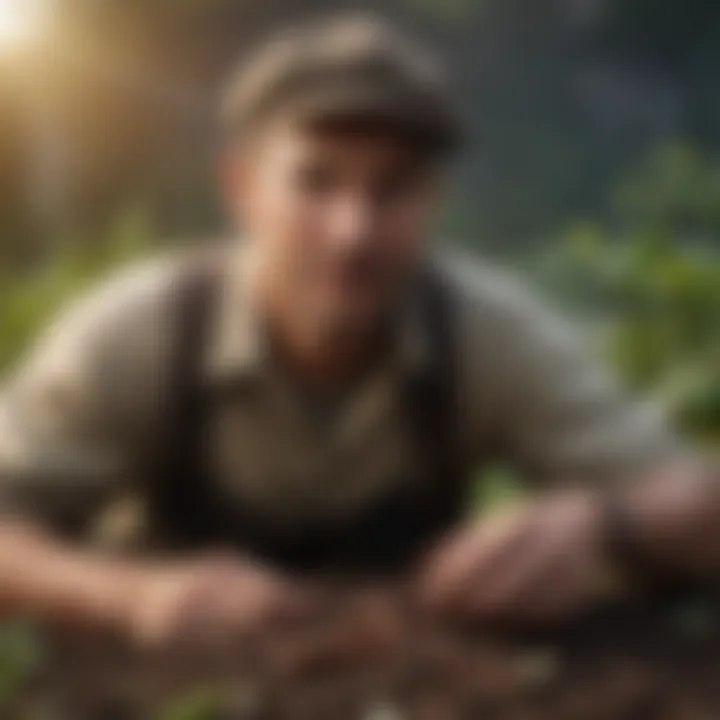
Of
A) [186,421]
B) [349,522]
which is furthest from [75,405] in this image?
[349,522]

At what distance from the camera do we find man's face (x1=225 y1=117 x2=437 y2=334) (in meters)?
0.93

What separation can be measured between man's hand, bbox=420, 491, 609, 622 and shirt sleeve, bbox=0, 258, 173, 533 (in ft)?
0.75

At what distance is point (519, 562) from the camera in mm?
940

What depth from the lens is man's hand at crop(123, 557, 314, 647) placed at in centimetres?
92

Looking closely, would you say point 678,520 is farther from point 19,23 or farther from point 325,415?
point 19,23

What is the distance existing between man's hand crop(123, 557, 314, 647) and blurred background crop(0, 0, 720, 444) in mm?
189

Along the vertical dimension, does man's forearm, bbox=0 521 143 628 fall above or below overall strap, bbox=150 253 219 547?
below

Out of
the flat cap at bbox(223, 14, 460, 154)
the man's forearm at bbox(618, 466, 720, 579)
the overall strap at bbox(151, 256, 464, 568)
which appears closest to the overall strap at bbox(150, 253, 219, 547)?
the overall strap at bbox(151, 256, 464, 568)

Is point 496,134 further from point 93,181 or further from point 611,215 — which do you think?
A: point 93,181

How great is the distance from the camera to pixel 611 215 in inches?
38.4

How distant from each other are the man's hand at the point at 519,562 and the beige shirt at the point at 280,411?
26mm

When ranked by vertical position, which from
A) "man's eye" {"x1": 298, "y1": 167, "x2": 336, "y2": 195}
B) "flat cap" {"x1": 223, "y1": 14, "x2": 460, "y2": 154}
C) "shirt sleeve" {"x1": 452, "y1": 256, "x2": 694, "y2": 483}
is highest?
"flat cap" {"x1": 223, "y1": 14, "x2": 460, "y2": 154}

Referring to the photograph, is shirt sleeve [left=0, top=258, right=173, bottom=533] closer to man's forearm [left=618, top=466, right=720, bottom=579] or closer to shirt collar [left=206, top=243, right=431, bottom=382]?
shirt collar [left=206, top=243, right=431, bottom=382]

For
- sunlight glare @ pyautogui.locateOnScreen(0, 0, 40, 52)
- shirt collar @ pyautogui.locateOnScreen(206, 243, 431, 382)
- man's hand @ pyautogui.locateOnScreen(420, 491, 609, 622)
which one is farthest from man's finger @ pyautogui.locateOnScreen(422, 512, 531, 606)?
sunlight glare @ pyautogui.locateOnScreen(0, 0, 40, 52)
